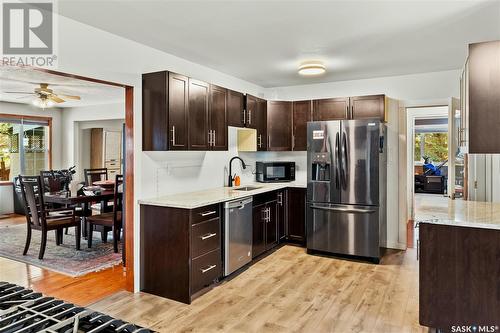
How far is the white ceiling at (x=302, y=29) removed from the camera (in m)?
2.51

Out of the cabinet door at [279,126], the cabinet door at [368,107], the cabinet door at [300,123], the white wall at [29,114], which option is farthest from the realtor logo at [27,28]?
the white wall at [29,114]

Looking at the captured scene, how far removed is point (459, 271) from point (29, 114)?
8.58 metres

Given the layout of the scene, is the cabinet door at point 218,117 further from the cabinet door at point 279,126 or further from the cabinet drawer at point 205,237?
the cabinet door at point 279,126

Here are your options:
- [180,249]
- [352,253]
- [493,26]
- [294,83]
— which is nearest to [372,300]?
[352,253]

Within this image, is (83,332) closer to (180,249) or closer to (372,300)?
(180,249)

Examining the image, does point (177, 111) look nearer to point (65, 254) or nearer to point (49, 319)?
point (49, 319)

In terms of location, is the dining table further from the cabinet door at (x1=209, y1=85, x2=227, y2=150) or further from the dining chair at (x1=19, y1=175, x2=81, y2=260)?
the cabinet door at (x1=209, y1=85, x2=227, y2=150)

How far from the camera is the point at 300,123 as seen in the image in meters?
5.07

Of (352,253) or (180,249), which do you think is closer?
(180,249)

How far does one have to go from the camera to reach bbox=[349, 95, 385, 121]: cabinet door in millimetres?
4516

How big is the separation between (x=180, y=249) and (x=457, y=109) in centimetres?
400

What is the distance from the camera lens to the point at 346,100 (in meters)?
4.71

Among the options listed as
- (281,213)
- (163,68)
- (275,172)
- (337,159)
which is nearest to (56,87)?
(163,68)

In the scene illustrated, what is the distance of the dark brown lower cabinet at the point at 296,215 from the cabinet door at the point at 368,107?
1315 mm
